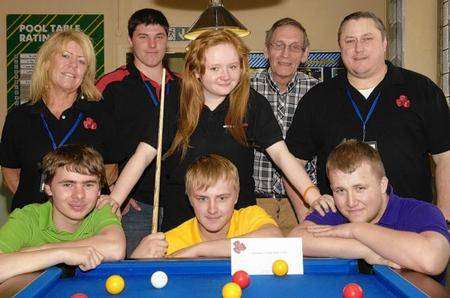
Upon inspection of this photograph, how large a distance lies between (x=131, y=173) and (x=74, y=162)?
0.29 meters

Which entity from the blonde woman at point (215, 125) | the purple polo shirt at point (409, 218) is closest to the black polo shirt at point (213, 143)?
the blonde woman at point (215, 125)

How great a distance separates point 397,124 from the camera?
293 cm

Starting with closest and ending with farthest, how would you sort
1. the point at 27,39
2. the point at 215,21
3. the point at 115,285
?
the point at 115,285, the point at 215,21, the point at 27,39

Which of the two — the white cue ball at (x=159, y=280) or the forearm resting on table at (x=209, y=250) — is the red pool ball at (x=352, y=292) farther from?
the forearm resting on table at (x=209, y=250)

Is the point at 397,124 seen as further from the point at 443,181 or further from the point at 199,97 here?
the point at 199,97

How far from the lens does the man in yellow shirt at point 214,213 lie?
2537mm

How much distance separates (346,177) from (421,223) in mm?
325

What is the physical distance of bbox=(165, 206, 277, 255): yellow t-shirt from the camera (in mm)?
2578

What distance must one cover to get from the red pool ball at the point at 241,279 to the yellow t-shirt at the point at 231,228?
67 centimetres

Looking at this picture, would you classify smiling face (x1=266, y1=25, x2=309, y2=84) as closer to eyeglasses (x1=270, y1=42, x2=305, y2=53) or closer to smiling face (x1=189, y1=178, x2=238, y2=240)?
eyeglasses (x1=270, y1=42, x2=305, y2=53)

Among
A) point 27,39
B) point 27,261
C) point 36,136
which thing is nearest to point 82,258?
point 27,261

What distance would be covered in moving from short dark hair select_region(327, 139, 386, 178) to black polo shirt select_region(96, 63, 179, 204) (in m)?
1.35

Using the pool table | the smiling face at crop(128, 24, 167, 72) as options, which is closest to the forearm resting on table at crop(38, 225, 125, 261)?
the pool table

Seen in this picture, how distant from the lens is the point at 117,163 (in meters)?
3.46
